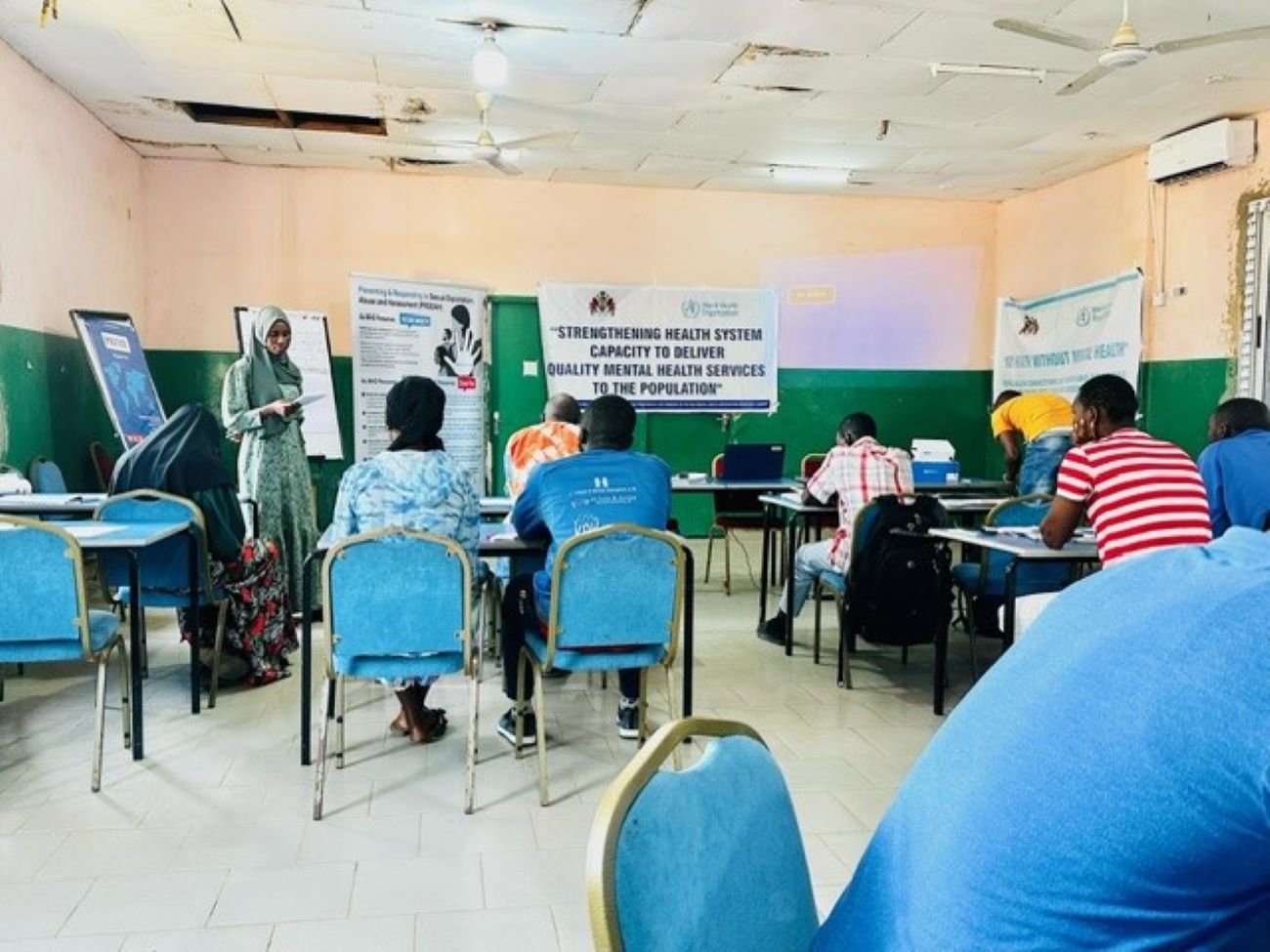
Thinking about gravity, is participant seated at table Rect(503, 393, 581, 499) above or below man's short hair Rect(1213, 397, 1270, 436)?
below

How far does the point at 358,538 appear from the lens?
2760mm

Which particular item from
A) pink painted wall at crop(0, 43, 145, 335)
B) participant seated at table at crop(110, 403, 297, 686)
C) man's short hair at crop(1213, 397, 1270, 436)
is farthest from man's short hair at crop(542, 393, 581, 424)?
man's short hair at crop(1213, 397, 1270, 436)

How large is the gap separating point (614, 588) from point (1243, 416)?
2.76 metres

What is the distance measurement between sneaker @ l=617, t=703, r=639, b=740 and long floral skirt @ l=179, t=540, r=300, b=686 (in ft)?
5.30

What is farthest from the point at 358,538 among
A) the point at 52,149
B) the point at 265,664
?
the point at 52,149

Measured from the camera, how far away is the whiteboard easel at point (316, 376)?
7.17 metres

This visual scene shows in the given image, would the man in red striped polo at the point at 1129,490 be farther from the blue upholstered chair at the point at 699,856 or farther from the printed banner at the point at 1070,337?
the printed banner at the point at 1070,337

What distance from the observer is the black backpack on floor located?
4.06m

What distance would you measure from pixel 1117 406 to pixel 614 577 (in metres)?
1.78

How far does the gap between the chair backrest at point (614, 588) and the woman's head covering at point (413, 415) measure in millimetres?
713

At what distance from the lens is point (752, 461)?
6.07 m

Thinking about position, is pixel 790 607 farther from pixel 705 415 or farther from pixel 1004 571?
pixel 705 415

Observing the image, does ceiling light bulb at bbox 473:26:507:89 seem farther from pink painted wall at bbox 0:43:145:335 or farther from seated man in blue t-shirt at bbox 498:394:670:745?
pink painted wall at bbox 0:43:145:335

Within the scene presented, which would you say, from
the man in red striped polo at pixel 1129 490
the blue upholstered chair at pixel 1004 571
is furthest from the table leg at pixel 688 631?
the blue upholstered chair at pixel 1004 571
